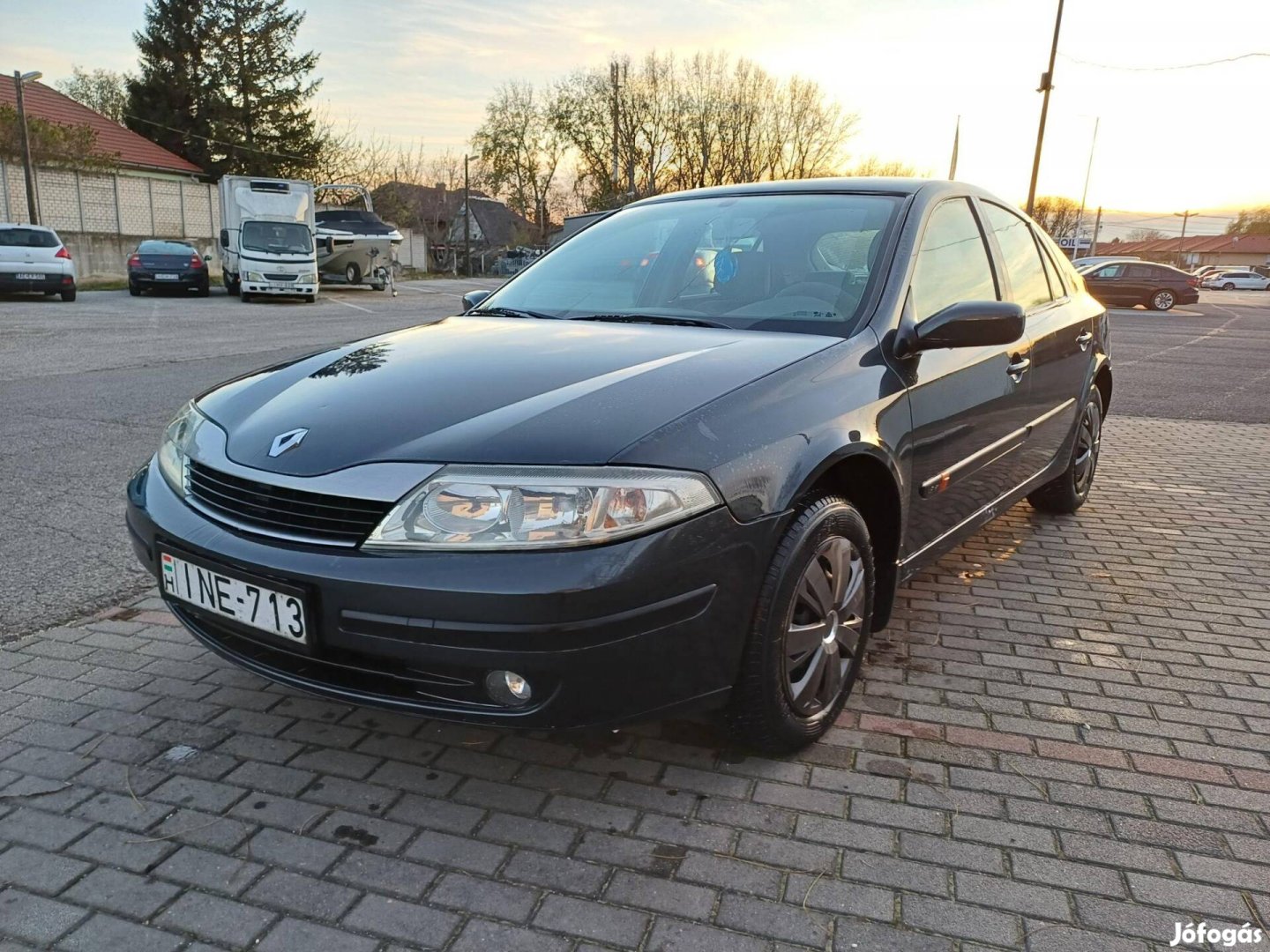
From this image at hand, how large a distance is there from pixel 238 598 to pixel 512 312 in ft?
5.26

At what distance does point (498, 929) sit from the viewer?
6.15 ft

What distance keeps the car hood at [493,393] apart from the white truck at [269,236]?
19.1 m

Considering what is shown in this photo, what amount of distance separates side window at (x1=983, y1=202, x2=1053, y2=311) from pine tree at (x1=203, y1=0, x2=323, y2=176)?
42000 mm

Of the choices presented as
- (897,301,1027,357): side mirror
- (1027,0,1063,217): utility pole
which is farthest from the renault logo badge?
(1027,0,1063,217): utility pole

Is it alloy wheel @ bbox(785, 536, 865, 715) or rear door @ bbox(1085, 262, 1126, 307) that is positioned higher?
rear door @ bbox(1085, 262, 1126, 307)

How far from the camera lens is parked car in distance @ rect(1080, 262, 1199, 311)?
2828 cm

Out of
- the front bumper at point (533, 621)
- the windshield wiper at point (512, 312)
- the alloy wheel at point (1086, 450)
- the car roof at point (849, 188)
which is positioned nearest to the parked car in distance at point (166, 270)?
the windshield wiper at point (512, 312)

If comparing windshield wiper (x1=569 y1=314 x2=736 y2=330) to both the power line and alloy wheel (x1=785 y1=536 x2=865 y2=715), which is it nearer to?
alloy wheel (x1=785 y1=536 x2=865 y2=715)

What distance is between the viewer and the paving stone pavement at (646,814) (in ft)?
6.27

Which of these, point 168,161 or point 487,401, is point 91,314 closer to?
point 487,401

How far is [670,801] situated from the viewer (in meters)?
2.35

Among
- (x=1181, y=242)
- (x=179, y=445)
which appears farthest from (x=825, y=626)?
(x=1181, y=242)

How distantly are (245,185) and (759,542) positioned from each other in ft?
71.3

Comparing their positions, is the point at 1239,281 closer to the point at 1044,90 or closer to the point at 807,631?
the point at 1044,90
